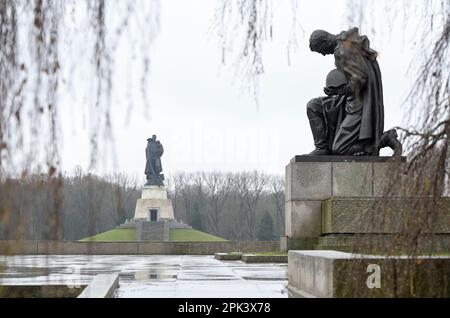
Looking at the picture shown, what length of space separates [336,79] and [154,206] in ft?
128

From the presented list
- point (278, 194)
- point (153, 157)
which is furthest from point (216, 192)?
point (153, 157)

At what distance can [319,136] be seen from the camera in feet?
43.4

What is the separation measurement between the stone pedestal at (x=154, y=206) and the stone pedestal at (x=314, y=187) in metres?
37.5

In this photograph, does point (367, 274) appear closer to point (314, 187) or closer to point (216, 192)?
point (314, 187)

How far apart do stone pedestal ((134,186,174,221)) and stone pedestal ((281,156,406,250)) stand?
3751 cm

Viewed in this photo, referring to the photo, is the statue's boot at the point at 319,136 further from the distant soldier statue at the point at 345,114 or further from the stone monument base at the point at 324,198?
the stone monument base at the point at 324,198

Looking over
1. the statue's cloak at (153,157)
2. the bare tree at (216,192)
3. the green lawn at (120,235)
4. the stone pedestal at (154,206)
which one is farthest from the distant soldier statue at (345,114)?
the bare tree at (216,192)

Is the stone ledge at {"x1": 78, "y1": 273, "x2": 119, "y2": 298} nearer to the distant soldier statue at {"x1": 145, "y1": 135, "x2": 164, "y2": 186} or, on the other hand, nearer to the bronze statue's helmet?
the bronze statue's helmet

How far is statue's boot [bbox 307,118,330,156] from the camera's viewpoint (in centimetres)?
1320

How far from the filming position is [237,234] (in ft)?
252

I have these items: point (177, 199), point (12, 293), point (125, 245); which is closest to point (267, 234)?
point (177, 199)

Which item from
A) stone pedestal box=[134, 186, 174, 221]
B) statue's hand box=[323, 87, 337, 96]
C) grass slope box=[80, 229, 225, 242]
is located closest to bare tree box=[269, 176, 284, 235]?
stone pedestal box=[134, 186, 174, 221]
